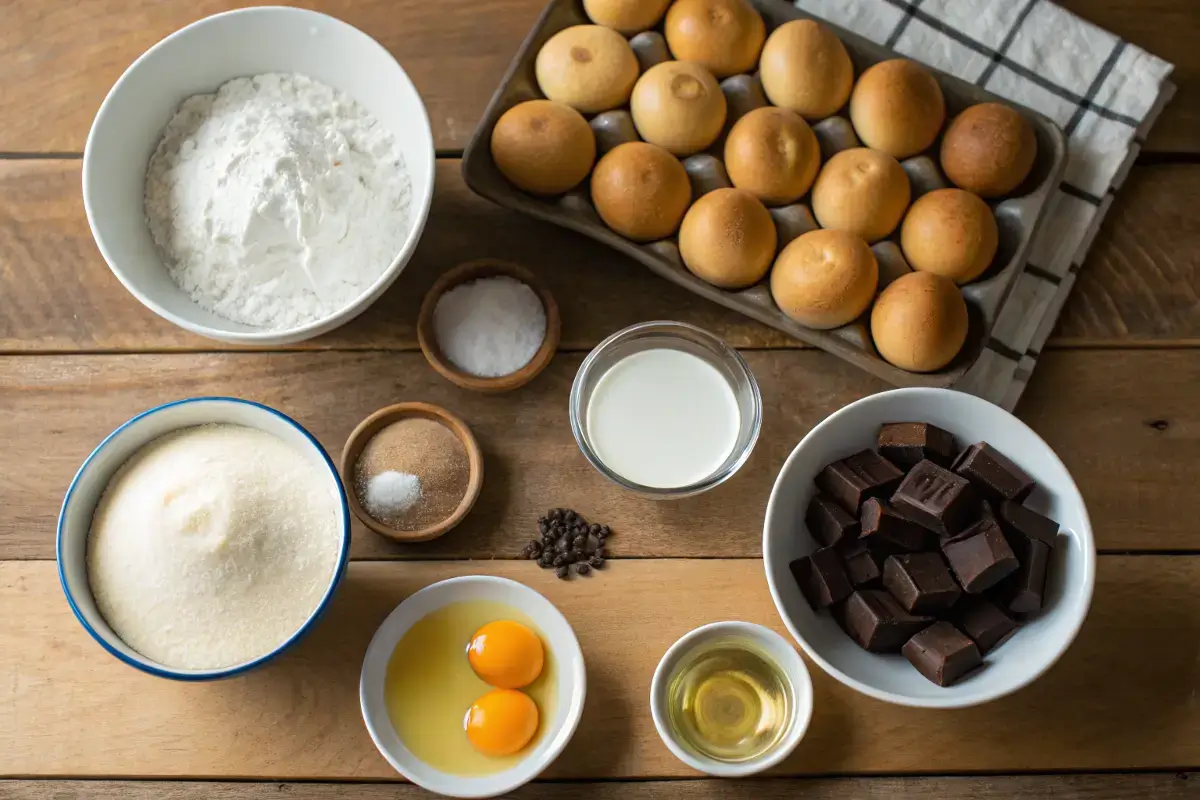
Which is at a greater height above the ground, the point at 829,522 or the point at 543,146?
the point at 543,146

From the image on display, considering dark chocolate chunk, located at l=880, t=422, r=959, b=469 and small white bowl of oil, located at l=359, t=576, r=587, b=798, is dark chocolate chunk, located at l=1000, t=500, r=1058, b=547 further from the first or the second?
small white bowl of oil, located at l=359, t=576, r=587, b=798

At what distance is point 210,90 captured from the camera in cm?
121

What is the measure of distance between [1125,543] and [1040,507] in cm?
21

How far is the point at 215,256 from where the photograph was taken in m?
1.13

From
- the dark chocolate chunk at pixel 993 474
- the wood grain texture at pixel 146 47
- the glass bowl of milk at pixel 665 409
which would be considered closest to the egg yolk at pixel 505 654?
the glass bowl of milk at pixel 665 409

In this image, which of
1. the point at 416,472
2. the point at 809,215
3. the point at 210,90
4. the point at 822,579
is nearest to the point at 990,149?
the point at 809,215

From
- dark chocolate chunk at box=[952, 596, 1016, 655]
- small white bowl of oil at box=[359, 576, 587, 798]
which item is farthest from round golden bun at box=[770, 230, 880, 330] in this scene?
small white bowl of oil at box=[359, 576, 587, 798]

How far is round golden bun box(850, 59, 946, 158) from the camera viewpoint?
1.17m

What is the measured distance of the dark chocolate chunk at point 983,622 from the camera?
1.04 m

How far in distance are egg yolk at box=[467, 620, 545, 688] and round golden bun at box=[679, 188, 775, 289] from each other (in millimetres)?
477

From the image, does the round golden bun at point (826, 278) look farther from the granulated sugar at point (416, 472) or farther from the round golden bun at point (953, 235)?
the granulated sugar at point (416, 472)

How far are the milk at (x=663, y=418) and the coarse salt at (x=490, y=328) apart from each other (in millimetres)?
106

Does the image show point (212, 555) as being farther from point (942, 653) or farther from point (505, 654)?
point (942, 653)

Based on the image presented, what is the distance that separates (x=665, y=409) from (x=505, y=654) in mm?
346
